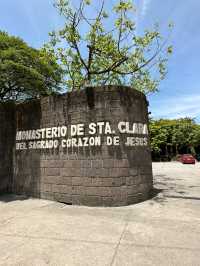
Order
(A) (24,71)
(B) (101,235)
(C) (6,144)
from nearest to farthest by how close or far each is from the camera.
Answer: (B) (101,235), (C) (6,144), (A) (24,71)

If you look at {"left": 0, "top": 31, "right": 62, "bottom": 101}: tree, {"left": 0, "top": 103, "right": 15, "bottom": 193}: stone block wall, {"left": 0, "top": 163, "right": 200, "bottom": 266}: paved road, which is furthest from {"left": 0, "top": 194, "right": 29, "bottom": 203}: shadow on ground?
{"left": 0, "top": 31, "right": 62, "bottom": 101}: tree

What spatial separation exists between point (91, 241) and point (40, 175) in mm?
4511

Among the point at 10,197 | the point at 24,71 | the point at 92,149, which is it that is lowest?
the point at 10,197

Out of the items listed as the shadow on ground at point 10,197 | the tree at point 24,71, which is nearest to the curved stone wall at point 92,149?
the shadow on ground at point 10,197

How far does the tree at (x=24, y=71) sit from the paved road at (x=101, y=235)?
6.48m

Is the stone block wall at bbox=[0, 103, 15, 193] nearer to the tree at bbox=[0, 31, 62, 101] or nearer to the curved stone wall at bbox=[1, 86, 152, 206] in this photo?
the curved stone wall at bbox=[1, 86, 152, 206]

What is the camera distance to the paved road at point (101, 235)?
12.3 feet

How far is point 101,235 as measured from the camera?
4.72m

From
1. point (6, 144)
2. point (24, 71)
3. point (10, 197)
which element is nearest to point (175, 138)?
point (24, 71)

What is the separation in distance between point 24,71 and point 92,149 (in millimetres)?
6149

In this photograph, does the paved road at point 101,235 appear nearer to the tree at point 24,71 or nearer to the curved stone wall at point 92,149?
the curved stone wall at point 92,149

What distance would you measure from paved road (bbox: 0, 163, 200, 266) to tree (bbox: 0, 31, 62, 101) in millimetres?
6477

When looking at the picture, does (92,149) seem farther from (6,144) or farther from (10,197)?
(6,144)

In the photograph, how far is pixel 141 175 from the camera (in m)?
7.76
